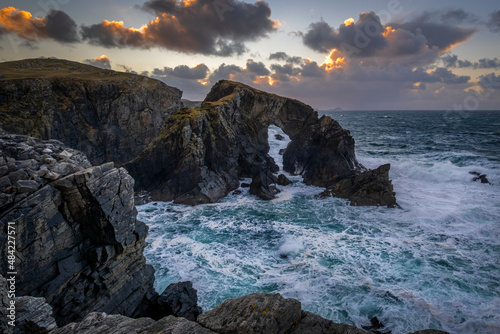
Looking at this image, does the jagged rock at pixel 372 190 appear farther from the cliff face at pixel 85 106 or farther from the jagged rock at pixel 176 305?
the cliff face at pixel 85 106

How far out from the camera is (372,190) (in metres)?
30.8

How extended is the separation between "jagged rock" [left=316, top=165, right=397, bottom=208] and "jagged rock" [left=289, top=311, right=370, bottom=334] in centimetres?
2586

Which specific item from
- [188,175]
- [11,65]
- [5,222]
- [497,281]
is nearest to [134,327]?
[5,222]

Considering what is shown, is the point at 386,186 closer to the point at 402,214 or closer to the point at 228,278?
the point at 402,214

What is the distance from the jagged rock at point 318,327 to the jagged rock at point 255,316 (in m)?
0.16

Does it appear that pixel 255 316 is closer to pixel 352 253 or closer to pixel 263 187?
pixel 352 253

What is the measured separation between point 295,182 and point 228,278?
25267mm

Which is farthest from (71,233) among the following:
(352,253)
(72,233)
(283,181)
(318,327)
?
(283,181)

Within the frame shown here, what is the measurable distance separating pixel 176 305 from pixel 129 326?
7.73 metres

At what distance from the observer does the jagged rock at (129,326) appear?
21.3ft

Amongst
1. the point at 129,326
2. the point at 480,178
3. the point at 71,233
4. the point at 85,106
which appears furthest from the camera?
the point at 85,106

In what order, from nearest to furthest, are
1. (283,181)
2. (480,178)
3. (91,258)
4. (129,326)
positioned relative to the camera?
(129,326) → (91,258) → (480,178) → (283,181)

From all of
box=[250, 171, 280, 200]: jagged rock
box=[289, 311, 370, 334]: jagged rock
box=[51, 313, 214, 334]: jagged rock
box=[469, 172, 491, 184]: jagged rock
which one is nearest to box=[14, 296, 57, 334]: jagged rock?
box=[51, 313, 214, 334]: jagged rock

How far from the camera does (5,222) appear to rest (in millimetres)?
9281
